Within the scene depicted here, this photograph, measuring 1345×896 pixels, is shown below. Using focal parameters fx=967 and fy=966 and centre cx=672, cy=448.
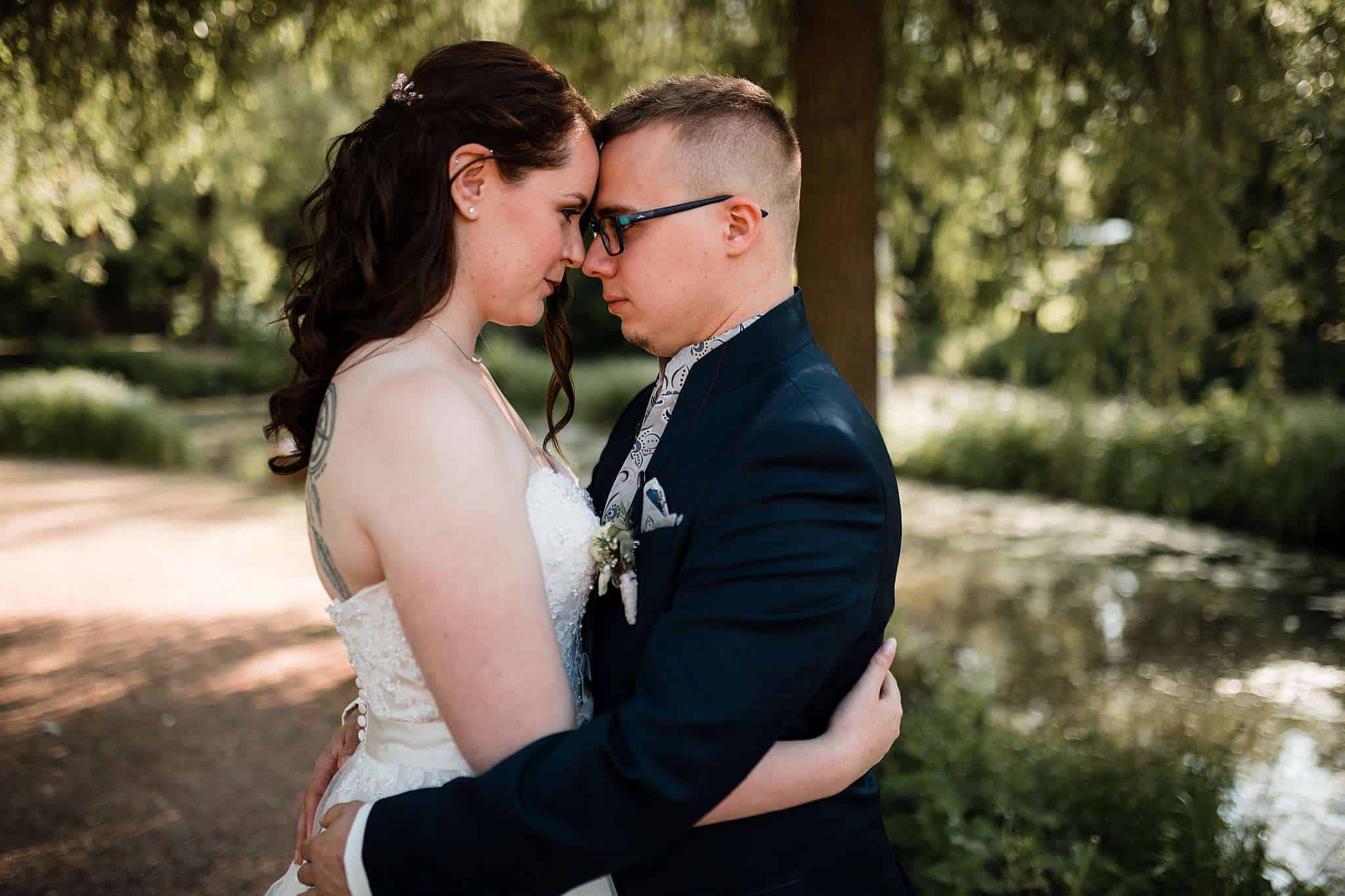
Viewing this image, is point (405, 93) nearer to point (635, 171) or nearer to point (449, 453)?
point (635, 171)

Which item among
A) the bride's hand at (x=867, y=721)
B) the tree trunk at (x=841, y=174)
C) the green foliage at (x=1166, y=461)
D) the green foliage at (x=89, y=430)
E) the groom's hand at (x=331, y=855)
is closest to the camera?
the groom's hand at (x=331, y=855)

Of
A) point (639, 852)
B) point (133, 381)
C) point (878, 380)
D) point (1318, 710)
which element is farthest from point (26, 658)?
point (133, 381)

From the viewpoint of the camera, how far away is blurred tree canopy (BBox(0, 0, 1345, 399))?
434cm

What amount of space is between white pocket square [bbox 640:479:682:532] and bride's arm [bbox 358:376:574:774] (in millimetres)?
231

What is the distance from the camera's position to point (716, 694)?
1.42 meters

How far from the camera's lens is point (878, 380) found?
4.61m

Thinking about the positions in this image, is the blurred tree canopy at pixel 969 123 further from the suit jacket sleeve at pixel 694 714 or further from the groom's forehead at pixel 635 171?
the suit jacket sleeve at pixel 694 714

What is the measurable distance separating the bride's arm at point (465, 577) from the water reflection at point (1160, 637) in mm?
3161

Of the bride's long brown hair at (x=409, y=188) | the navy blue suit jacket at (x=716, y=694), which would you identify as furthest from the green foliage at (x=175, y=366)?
the navy blue suit jacket at (x=716, y=694)

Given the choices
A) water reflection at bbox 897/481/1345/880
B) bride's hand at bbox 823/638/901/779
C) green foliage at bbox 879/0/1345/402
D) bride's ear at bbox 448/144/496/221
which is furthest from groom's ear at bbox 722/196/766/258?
green foliage at bbox 879/0/1345/402

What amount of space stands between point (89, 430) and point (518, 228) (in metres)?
15.8

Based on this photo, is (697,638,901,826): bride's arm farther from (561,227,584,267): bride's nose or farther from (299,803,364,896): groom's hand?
(561,227,584,267): bride's nose

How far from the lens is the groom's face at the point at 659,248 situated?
6.24 ft

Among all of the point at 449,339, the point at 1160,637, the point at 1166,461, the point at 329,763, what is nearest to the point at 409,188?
the point at 449,339
